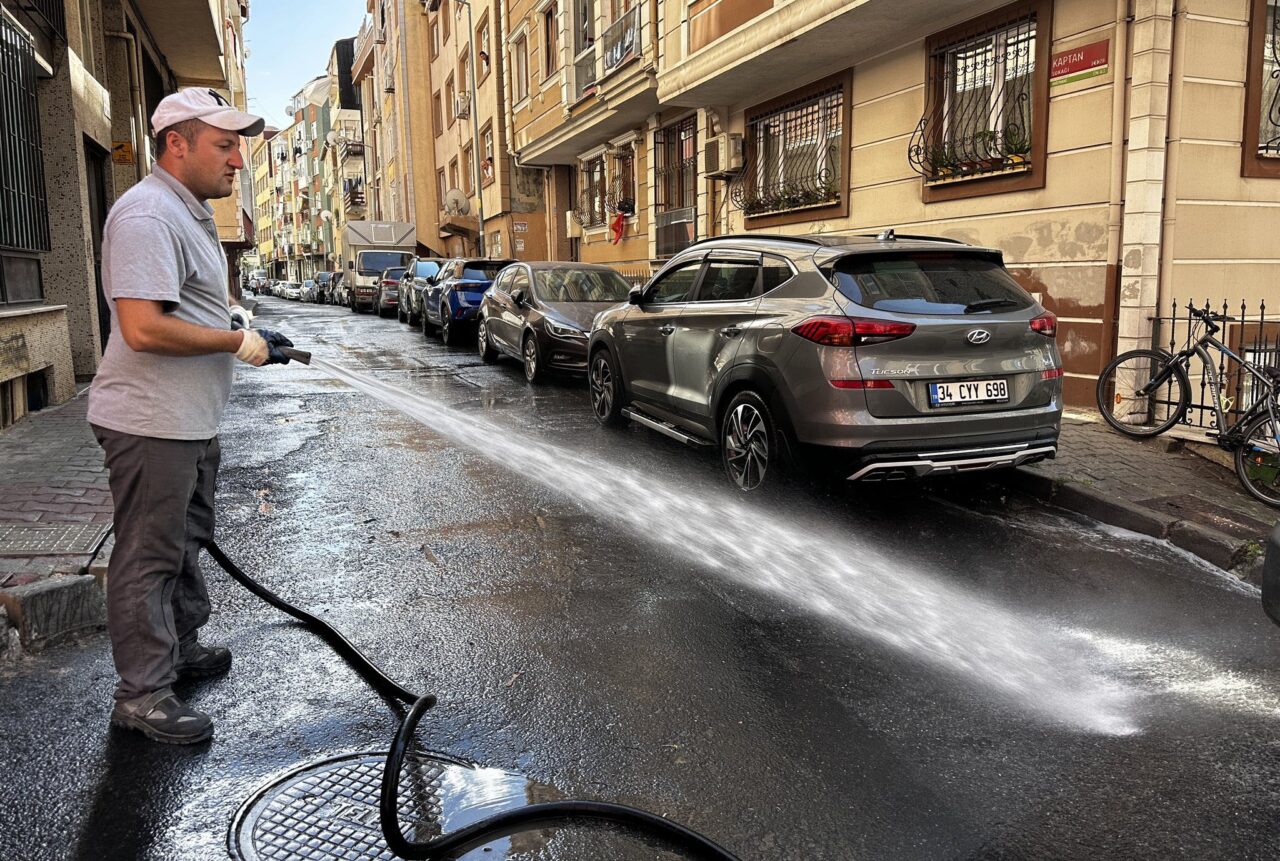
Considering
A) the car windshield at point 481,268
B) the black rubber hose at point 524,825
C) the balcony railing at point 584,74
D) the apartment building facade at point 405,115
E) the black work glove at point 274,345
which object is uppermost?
the apartment building facade at point 405,115

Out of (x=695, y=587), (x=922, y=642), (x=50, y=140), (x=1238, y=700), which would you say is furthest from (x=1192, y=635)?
(x=50, y=140)

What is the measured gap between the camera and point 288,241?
11219 cm

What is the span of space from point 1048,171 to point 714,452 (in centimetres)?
460

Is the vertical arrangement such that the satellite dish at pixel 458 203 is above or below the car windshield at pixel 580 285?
above

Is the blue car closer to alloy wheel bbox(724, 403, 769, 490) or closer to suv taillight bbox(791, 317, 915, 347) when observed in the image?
alloy wheel bbox(724, 403, 769, 490)

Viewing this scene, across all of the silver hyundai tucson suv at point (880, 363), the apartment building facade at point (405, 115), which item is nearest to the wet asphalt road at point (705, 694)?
the silver hyundai tucson suv at point (880, 363)

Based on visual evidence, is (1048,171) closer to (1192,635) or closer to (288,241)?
(1192,635)

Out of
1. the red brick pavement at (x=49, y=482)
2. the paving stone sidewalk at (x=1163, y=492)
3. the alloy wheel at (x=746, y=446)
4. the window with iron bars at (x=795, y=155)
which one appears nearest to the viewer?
the red brick pavement at (x=49, y=482)

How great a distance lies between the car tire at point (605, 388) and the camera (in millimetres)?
8977

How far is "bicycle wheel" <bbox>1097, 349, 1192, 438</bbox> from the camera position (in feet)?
26.5

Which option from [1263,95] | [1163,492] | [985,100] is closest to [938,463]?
[1163,492]

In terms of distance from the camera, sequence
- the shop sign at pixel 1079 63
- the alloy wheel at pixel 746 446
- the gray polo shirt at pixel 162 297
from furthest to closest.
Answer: the shop sign at pixel 1079 63 → the alloy wheel at pixel 746 446 → the gray polo shirt at pixel 162 297

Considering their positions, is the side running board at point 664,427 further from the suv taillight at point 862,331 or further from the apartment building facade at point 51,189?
the apartment building facade at point 51,189

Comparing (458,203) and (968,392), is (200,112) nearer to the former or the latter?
(968,392)
